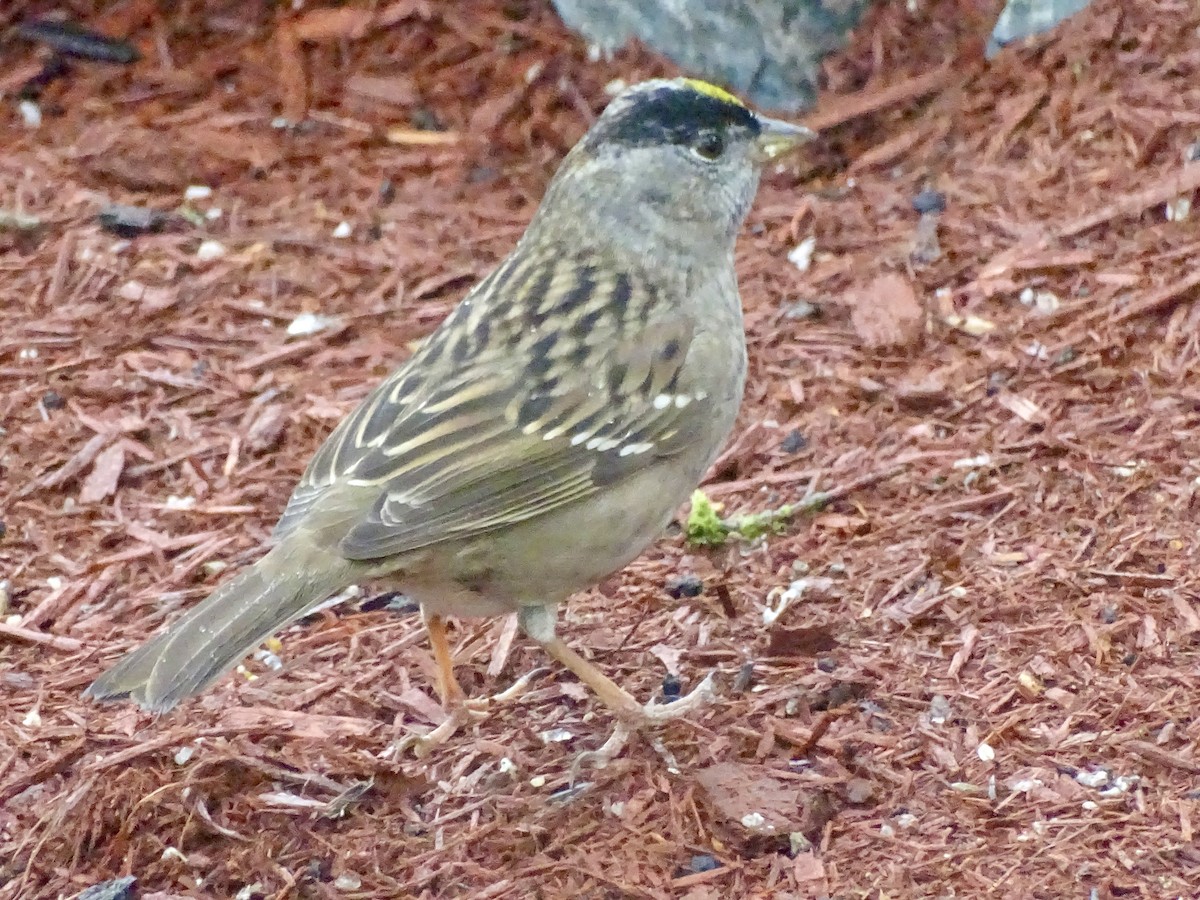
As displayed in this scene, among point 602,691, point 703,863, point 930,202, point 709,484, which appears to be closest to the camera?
point 703,863

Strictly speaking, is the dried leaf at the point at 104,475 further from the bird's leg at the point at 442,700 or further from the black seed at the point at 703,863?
the black seed at the point at 703,863

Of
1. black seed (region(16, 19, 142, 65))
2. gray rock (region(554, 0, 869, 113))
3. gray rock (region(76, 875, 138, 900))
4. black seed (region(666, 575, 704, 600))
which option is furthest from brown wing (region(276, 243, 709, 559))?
black seed (region(16, 19, 142, 65))

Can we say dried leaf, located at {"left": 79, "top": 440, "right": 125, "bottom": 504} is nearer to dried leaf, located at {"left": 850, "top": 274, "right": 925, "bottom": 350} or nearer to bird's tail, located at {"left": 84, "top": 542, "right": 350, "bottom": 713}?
bird's tail, located at {"left": 84, "top": 542, "right": 350, "bottom": 713}

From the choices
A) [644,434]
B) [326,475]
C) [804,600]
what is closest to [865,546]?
[804,600]

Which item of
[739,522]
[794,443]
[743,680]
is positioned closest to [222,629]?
[743,680]

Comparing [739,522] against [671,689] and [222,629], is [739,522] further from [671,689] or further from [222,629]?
[222,629]

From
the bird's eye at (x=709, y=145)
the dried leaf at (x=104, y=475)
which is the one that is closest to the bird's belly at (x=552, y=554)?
the bird's eye at (x=709, y=145)

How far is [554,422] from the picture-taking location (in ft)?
11.5

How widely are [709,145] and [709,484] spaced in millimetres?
1074

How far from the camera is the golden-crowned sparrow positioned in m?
3.26

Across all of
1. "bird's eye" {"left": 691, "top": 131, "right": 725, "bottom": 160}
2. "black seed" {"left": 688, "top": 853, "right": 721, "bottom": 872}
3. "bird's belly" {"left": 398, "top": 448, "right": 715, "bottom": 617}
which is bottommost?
"black seed" {"left": 688, "top": 853, "right": 721, "bottom": 872}

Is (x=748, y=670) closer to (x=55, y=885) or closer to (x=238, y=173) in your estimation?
(x=55, y=885)

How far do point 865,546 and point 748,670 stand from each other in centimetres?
57

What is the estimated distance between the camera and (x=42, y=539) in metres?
4.36
